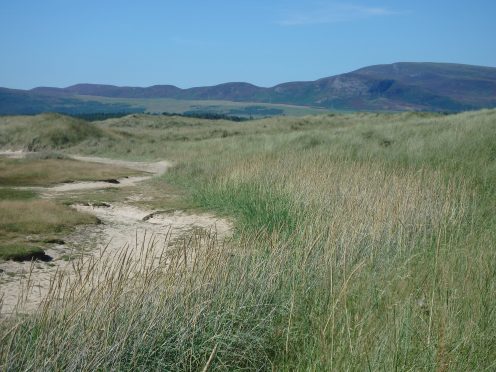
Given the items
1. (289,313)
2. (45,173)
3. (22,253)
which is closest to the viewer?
(289,313)

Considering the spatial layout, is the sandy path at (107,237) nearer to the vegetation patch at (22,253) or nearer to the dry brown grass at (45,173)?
the vegetation patch at (22,253)

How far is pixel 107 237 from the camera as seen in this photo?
30.1ft

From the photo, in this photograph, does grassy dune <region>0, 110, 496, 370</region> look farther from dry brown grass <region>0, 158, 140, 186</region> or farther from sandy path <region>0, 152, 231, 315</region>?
dry brown grass <region>0, 158, 140, 186</region>

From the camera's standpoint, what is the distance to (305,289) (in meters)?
4.38

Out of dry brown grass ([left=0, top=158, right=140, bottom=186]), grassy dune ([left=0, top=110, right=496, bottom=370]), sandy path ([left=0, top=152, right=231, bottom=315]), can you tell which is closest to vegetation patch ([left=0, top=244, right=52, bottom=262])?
sandy path ([left=0, top=152, right=231, bottom=315])

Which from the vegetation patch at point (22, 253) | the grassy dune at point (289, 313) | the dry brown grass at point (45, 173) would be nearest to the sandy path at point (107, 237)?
the vegetation patch at point (22, 253)

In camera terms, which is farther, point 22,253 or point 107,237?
point 107,237

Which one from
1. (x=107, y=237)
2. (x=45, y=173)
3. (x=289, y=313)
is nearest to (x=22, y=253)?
(x=107, y=237)

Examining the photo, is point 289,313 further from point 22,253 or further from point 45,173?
point 45,173

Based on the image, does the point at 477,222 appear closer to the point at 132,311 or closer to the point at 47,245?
the point at 132,311

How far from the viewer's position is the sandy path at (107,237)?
605 cm

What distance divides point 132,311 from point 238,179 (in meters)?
8.68

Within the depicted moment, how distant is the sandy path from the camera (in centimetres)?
605

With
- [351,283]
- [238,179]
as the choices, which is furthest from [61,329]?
[238,179]
